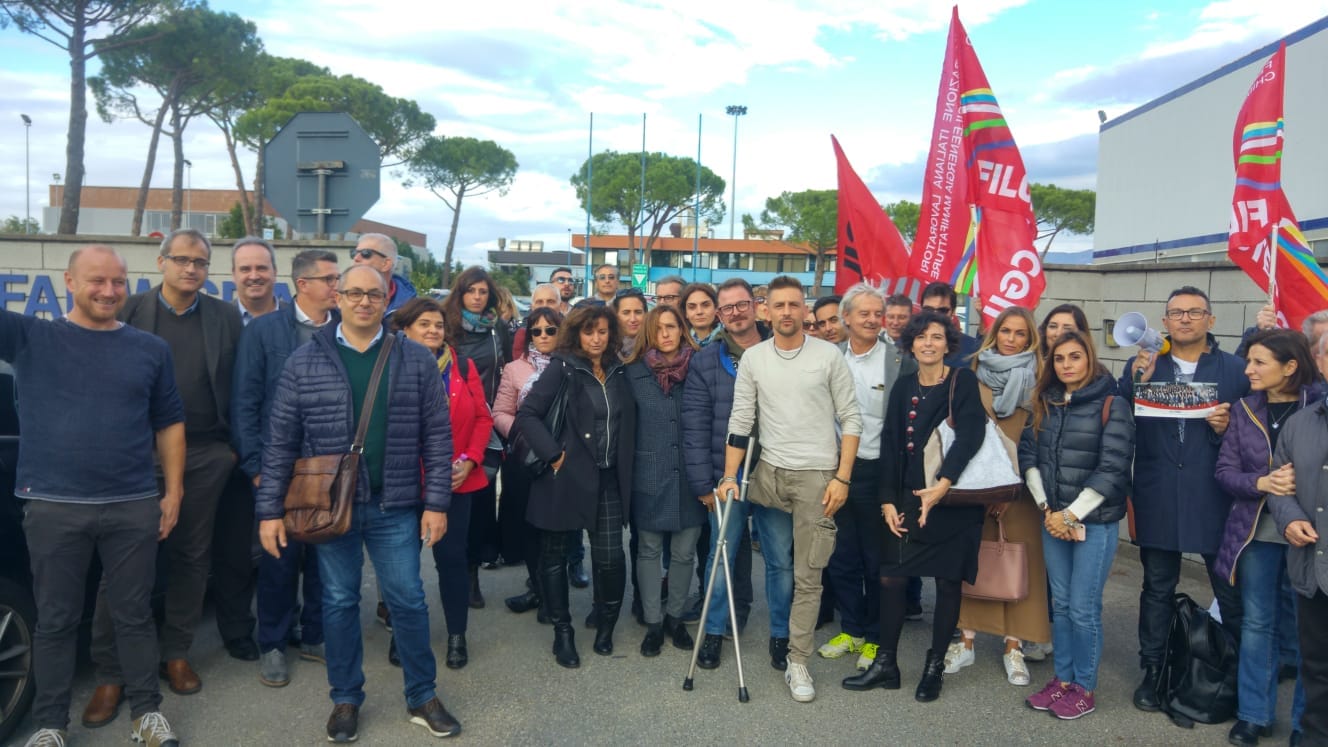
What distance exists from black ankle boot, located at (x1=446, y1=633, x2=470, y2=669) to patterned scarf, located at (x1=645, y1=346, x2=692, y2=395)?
1.65 meters

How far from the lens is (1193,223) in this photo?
17.1m

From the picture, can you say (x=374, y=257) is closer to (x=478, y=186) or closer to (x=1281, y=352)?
(x=1281, y=352)

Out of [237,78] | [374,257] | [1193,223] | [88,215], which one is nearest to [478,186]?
[237,78]

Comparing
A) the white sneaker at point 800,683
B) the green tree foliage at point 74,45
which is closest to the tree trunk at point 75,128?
the green tree foliage at point 74,45

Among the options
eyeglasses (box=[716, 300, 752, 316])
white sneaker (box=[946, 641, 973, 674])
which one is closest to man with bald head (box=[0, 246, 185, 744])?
eyeglasses (box=[716, 300, 752, 316])

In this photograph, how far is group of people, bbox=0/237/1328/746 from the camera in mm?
3545

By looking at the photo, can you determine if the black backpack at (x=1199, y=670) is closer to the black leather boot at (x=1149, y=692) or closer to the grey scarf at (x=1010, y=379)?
the black leather boot at (x=1149, y=692)

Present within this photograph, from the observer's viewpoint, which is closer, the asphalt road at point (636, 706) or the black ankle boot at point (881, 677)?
the asphalt road at point (636, 706)

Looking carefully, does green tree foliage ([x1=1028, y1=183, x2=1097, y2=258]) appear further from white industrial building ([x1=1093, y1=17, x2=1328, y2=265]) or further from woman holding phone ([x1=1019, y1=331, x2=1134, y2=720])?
woman holding phone ([x1=1019, y1=331, x2=1134, y2=720])

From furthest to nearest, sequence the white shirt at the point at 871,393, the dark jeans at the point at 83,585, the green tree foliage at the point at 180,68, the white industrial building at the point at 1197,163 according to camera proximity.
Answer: the green tree foliage at the point at 180,68 < the white industrial building at the point at 1197,163 < the white shirt at the point at 871,393 < the dark jeans at the point at 83,585

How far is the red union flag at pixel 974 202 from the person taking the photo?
602cm

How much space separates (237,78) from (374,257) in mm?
26640

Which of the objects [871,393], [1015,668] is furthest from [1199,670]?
[871,393]

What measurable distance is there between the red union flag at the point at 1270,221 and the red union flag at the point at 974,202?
1157 mm
